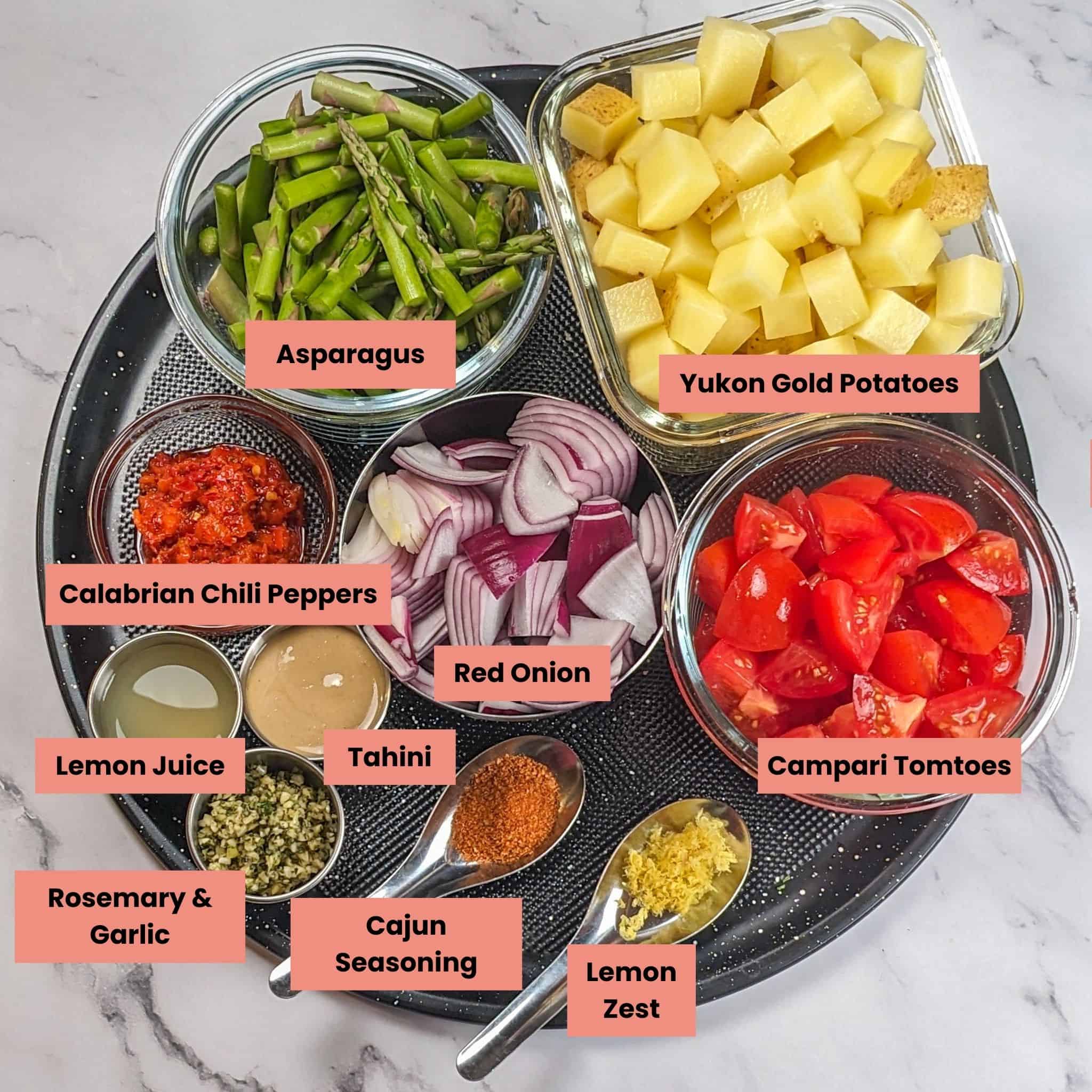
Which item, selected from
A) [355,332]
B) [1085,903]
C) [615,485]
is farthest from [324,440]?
[1085,903]

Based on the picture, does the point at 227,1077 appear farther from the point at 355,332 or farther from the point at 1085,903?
the point at 1085,903

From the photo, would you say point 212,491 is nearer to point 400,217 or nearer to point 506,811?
point 400,217

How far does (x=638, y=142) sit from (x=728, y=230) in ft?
0.59

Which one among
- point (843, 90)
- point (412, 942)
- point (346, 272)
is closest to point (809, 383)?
point (843, 90)

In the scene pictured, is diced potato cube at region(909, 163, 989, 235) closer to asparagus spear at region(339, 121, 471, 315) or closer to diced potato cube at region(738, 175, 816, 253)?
diced potato cube at region(738, 175, 816, 253)

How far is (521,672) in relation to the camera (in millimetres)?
1537

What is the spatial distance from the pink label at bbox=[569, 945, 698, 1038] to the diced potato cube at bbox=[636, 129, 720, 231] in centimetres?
112

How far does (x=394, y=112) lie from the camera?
156 centimetres

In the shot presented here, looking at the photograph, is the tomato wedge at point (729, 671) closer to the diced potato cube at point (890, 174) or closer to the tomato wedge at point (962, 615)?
the tomato wedge at point (962, 615)

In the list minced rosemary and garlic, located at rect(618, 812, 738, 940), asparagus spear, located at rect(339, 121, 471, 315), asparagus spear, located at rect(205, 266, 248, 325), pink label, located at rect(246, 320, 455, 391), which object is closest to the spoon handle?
minced rosemary and garlic, located at rect(618, 812, 738, 940)

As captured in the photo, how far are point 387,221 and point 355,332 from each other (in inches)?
6.8

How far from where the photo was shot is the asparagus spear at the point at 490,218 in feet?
5.03

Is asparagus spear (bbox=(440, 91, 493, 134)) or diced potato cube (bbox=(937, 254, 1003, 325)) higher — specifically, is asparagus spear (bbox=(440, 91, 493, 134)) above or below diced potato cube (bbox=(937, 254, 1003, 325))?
above

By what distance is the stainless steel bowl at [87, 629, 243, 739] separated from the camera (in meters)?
1.60
